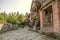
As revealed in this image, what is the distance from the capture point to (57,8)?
11.9 m

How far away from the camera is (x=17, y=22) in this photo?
39125 millimetres

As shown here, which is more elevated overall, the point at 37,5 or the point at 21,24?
the point at 37,5

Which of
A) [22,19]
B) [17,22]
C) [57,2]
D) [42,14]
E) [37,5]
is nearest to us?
[57,2]

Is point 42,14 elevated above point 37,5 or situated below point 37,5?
below

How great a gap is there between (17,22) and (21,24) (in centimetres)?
159

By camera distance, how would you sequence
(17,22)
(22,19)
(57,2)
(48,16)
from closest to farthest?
(57,2)
(48,16)
(17,22)
(22,19)

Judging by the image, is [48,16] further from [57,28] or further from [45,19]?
[57,28]

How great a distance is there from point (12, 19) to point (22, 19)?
379 centimetres

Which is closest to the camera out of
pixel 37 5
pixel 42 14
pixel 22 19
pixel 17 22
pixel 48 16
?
pixel 42 14

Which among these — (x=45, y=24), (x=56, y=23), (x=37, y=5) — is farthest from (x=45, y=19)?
(x=56, y=23)

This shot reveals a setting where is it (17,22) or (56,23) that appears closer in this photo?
(56,23)

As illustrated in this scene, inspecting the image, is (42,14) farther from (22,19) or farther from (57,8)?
(22,19)

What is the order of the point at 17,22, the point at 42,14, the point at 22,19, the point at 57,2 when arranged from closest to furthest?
the point at 57,2
the point at 42,14
the point at 17,22
the point at 22,19

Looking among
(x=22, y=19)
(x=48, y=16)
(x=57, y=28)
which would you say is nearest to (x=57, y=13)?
(x=57, y=28)
